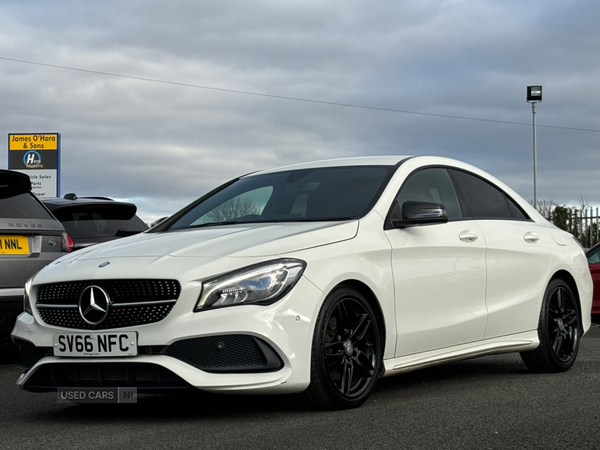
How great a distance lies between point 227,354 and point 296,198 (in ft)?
5.91

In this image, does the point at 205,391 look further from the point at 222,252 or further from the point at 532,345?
the point at 532,345

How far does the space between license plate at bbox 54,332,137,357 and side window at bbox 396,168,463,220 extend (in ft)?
7.54

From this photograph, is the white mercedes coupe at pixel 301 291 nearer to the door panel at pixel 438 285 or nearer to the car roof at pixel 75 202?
the door panel at pixel 438 285

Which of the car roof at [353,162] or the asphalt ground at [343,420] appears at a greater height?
the car roof at [353,162]

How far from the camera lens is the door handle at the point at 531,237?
746cm

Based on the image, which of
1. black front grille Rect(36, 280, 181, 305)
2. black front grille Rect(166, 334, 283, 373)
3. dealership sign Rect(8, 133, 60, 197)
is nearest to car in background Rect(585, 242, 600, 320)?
black front grille Rect(166, 334, 283, 373)

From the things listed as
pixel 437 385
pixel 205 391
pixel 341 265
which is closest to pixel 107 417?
pixel 205 391

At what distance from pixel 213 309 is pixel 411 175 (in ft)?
7.20

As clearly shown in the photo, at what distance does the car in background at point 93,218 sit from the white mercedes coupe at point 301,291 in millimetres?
3555

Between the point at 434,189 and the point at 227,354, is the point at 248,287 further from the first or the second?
the point at 434,189

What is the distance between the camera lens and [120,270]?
5238mm

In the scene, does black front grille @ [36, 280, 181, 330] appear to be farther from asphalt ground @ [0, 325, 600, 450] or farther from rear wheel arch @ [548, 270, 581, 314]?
rear wheel arch @ [548, 270, 581, 314]

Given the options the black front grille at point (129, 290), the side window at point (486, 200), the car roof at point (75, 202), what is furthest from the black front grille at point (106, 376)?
the car roof at point (75, 202)

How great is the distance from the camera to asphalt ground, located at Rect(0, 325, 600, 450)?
4684 millimetres
